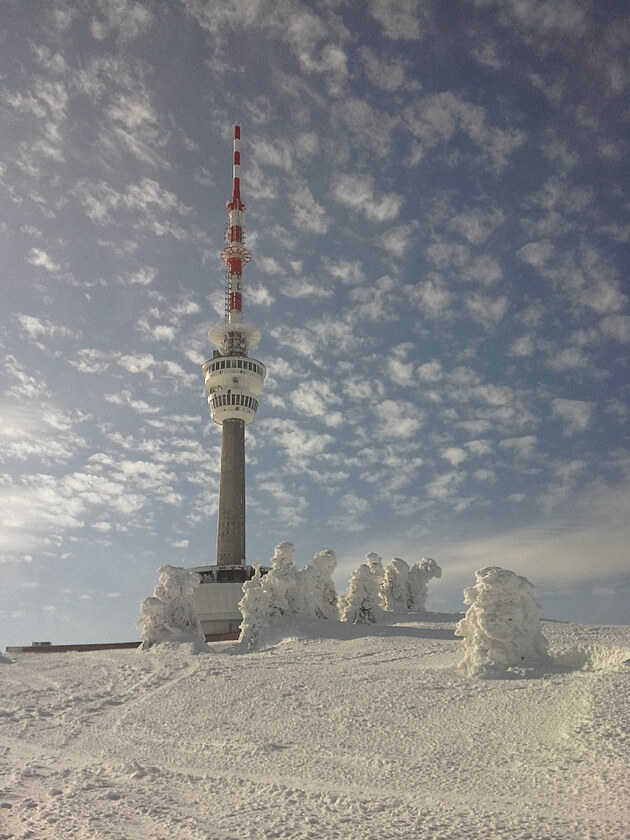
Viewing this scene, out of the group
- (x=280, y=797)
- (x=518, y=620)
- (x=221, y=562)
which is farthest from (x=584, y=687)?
(x=221, y=562)

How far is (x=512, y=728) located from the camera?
12.2 meters

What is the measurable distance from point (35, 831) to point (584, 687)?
10.5m

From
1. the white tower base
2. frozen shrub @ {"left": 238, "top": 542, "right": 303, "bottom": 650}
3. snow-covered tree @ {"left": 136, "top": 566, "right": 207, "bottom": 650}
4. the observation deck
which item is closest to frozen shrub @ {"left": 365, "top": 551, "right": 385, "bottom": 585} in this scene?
frozen shrub @ {"left": 238, "top": 542, "right": 303, "bottom": 650}

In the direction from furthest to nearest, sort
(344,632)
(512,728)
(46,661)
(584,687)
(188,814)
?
(344,632), (46,661), (584,687), (512,728), (188,814)

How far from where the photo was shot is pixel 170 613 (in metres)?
30.2

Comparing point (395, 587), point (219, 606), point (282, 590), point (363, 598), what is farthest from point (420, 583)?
point (219, 606)

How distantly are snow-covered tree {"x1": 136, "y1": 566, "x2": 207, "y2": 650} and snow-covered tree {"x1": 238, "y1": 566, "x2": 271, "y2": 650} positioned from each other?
6.75 ft

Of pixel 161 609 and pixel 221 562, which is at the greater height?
pixel 221 562

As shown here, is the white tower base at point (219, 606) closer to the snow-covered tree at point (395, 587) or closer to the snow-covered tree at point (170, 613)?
the snow-covered tree at point (395, 587)

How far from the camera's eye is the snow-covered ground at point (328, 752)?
8.77 metres

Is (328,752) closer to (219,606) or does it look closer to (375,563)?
(375,563)

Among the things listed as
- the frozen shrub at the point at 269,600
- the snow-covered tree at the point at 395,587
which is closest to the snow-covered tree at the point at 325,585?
the frozen shrub at the point at 269,600

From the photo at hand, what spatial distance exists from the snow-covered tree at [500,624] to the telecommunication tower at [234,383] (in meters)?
51.3

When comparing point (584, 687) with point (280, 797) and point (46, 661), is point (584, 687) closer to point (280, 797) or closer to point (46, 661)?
point (280, 797)
